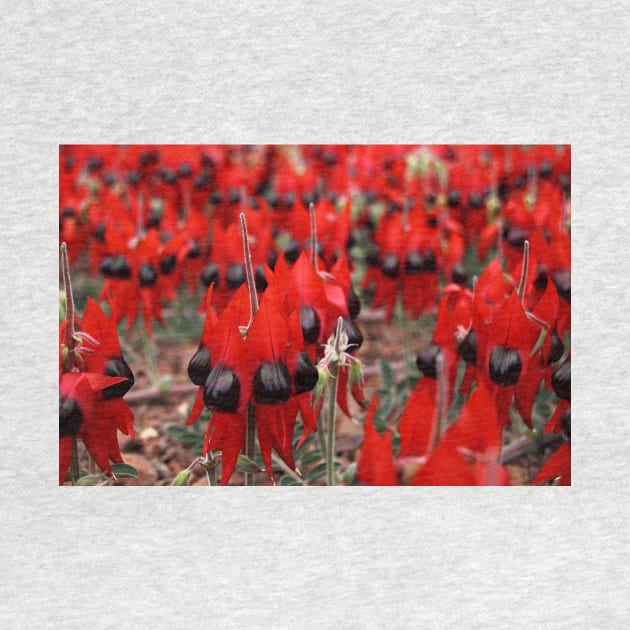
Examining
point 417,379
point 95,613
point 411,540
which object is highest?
point 417,379

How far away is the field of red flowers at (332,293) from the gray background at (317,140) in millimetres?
51

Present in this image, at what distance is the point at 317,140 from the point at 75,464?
3.02ft

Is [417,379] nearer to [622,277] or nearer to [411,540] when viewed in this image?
[411,540]

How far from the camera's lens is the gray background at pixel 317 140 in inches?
70.3

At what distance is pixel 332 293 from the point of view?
5.49ft

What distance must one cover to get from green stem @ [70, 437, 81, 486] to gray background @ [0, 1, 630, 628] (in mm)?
65

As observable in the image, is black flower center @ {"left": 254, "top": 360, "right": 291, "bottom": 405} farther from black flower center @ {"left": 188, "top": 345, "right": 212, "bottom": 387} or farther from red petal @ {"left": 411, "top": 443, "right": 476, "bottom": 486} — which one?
red petal @ {"left": 411, "top": 443, "right": 476, "bottom": 486}

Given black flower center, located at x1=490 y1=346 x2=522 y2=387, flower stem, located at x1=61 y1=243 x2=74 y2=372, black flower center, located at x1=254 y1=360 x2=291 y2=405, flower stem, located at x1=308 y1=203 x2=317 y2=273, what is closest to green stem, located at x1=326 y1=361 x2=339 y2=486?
black flower center, located at x1=254 y1=360 x2=291 y2=405

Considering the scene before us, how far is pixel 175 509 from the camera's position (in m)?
1.81

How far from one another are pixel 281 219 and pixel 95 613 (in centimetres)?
100

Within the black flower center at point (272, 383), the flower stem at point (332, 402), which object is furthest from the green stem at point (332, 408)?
the black flower center at point (272, 383)

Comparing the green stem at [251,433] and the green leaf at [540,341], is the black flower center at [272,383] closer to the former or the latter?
the green stem at [251,433]

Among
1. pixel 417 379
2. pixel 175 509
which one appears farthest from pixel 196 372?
pixel 417 379

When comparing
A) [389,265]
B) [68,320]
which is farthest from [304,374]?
[68,320]
